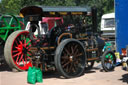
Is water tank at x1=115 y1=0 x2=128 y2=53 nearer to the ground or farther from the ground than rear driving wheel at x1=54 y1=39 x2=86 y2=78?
farther from the ground

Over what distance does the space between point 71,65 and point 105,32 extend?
433 inches

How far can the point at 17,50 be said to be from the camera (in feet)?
31.4

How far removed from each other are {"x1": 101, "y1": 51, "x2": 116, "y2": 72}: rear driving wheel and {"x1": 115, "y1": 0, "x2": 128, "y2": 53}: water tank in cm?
97

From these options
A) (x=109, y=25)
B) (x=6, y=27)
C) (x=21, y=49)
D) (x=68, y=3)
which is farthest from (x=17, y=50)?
(x=68, y=3)

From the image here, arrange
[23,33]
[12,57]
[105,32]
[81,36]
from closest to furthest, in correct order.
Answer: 1. [81,36]
2. [12,57]
3. [23,33]
4. [105,32]

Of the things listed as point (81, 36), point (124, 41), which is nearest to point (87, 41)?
point (81, 36)

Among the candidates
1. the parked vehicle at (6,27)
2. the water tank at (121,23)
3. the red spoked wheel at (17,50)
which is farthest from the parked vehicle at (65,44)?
the water tank at (121,23)

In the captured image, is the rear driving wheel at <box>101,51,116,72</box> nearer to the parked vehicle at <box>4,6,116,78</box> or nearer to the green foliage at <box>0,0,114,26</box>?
the parked vehicle at <box>4,6,116,78</box>

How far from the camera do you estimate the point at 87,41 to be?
851 centimetres

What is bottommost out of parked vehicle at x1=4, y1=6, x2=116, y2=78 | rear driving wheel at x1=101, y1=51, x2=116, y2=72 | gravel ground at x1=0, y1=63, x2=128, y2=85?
gravel ground at x1=0, y1=63, x2=128, y2=85

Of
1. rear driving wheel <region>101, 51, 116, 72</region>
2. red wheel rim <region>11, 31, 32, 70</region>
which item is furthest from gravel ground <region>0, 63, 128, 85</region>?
red wheel rim <region>11, 31, 32, 70</region>

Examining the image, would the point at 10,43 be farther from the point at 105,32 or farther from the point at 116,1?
the point at 105,32

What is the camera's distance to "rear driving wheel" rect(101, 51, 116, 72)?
8391 millimetres

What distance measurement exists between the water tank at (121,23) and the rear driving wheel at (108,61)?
0.97 m
